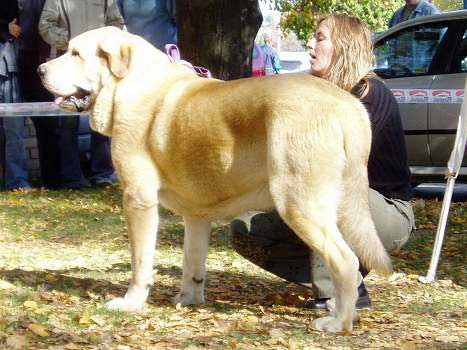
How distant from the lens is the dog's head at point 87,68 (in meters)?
5.22

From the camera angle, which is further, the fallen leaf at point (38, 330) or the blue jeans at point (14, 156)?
the blue jeans at point (14, 156)

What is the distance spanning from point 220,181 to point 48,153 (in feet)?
19.8

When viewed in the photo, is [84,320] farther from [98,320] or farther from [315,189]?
[315,189]

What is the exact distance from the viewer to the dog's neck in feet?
17.3

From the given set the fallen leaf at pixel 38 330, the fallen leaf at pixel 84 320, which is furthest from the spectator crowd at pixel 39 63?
the fallen leaf at pixel 38 330

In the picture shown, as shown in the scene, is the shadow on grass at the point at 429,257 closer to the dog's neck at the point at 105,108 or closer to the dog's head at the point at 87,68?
the dog's neck at the point at 105,108

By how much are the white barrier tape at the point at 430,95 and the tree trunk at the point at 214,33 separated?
174 cm

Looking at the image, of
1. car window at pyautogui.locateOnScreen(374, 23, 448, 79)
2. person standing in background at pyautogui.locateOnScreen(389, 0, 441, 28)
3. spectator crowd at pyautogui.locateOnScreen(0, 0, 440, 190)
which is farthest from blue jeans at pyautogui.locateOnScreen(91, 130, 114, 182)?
person standing in background at pyautogui.locateOnScreen(389, 0, 441, 28)

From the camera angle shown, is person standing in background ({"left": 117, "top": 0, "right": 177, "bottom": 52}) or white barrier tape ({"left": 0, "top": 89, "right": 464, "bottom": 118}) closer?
white barrier tape ({"left": 0, "top": 89, "right": 464, "bottom": 118})

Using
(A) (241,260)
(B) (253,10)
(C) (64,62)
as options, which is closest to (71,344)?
(C) (64,62)

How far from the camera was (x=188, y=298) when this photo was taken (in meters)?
5.49

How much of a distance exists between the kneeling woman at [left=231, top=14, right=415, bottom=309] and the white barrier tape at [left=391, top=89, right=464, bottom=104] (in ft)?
15.2

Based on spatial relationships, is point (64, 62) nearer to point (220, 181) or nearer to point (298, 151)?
point (220, 181)

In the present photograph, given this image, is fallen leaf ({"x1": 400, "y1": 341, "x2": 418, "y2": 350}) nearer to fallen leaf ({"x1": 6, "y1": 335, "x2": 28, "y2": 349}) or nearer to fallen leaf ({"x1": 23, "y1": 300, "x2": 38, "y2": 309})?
fallen leaf ({"x1": 6, "y1": 335, "x2": 28, "y2": 349})
